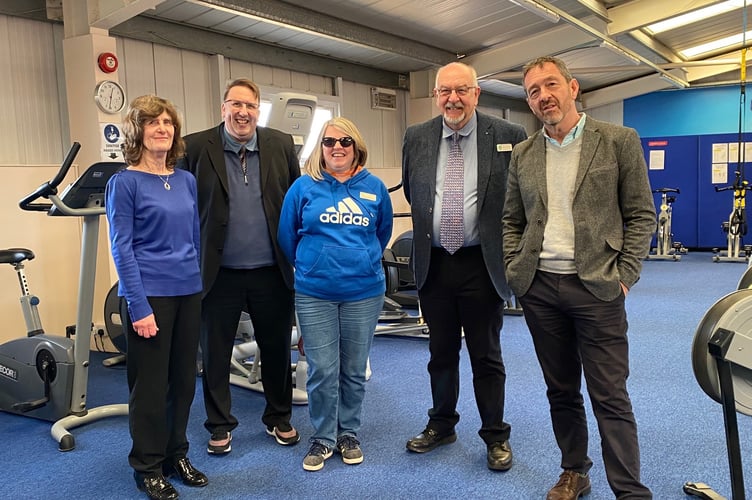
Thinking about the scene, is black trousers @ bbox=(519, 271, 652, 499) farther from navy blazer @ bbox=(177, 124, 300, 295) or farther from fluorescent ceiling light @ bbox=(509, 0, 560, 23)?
fluorescent ceiling light @ bbox=(509, 0, 560, 23)

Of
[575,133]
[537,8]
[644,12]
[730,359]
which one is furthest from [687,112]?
[730,359]

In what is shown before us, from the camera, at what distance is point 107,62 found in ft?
16.4

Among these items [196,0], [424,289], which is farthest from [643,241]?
[196,0]

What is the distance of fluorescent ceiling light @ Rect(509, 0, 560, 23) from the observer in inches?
236

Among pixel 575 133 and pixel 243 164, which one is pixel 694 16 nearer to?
pixel 575 133

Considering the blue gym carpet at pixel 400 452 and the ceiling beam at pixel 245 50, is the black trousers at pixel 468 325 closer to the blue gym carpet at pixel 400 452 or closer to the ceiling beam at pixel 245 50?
the blue gym carpet at pixel 400 452

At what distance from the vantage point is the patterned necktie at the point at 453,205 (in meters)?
2.71

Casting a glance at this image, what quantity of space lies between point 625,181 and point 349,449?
1736 mm

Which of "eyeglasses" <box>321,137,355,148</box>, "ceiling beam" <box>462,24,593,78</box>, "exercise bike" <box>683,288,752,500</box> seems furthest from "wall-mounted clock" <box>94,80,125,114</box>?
"ceiling beam" <box>462,24,593,78</box>

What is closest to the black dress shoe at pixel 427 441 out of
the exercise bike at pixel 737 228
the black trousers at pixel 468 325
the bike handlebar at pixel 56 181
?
the black trousers at pixel 468 325

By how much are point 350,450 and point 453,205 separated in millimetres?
1257

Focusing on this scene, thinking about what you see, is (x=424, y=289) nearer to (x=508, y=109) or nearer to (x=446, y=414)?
(x=446, y=414)

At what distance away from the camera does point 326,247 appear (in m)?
2.74

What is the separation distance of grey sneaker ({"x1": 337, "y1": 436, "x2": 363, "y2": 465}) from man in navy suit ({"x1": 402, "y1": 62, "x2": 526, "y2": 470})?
1.70ft
